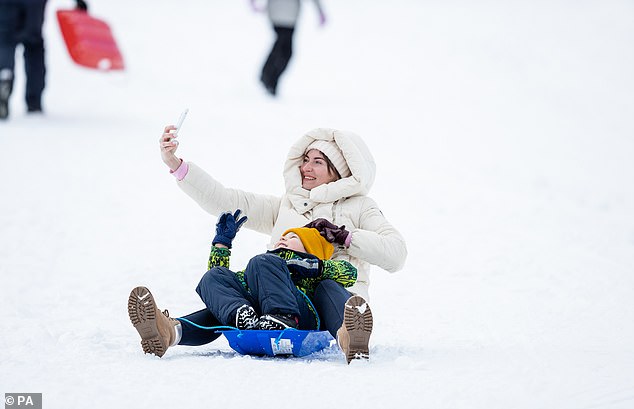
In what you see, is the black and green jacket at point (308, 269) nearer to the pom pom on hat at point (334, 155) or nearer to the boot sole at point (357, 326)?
the boot sole at point (357, 326)

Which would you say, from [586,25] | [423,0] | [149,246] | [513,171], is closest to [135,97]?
[513,171]

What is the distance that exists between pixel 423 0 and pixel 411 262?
14.2 metres

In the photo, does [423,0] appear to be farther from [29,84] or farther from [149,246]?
[149,246]

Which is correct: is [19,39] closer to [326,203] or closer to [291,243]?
[326,203]

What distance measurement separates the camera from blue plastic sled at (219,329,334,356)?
9.83ft

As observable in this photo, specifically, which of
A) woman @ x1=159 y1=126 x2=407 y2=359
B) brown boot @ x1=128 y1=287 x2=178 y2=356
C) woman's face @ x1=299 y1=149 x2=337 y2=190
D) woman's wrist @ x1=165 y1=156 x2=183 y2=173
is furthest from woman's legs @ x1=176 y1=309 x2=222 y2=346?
woman's face @ x1=299 y1=149 x2=337 y2=190

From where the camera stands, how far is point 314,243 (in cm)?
329

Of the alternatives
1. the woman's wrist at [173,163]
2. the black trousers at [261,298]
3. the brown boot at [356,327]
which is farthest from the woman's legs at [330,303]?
the woman's wrist at [173,163]

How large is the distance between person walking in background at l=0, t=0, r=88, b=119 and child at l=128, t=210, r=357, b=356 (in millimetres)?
4466

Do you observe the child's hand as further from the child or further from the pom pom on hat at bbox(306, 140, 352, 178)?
the pom pom on hat at bbox(306, 140, 352, 178)

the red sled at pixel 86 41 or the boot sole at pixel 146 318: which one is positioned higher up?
the red sled at pixel 86 41

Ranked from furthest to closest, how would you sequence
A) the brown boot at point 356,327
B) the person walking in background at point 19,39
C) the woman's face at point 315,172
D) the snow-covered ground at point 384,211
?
the person walking in background at point 19,39
the woman's face at point 315,172
the brown boot at point 356,327
the snow-covered ground at point 384,211

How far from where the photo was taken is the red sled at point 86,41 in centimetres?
745

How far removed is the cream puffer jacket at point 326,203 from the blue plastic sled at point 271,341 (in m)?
0.50
